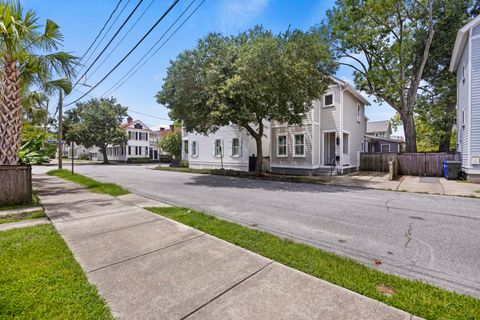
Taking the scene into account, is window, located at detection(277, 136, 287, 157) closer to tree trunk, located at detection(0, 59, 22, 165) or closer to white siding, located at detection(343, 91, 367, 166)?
white siding, located at detection(343, 91, 367, 166)

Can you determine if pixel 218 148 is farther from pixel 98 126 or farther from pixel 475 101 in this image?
pixel 98 126

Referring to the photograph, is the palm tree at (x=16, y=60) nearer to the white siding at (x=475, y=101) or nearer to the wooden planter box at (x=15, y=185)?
the wooden planter box at (x=15, y=185)

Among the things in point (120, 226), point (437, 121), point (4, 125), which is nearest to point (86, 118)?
point (4, 125)

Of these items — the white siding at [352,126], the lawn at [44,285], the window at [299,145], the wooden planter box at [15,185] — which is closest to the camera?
the lawn at [44,285]

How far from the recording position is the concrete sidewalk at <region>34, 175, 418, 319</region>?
7.54 ft

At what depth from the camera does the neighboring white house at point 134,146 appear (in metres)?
43.4

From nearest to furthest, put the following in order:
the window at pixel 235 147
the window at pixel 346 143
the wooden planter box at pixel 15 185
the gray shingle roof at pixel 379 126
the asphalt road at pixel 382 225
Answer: the asphalt road at pixel 382 225 < the wooden planter box at pixel 15 185 < the window at pixel 346 143 < the window at pixel 235 147 < the gray shingle roof at pixel 379 126

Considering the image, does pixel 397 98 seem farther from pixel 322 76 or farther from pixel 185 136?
pixel 185 136

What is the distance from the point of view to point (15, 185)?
6.96 m

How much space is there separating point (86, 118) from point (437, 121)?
145ft

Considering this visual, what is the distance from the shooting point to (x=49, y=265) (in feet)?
10.3

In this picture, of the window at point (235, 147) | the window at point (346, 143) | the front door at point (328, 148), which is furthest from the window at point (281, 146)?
the window at point (346, 143)

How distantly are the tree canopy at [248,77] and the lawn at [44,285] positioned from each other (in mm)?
9557

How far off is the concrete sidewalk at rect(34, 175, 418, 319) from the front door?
1574 cm
